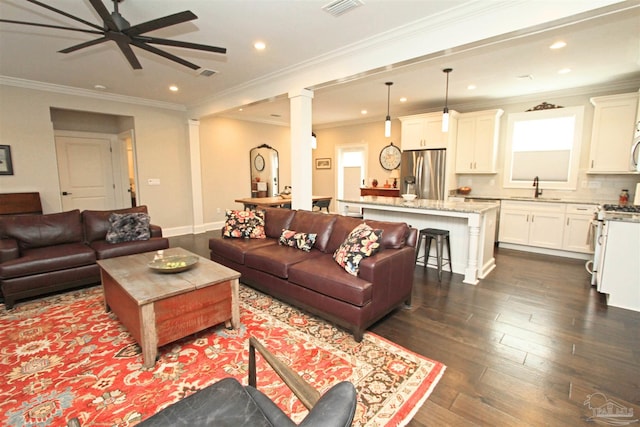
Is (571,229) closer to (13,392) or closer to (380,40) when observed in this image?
(380,40)

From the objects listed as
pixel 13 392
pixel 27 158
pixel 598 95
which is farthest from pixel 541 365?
pixel 27 158

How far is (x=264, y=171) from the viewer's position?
7977mm

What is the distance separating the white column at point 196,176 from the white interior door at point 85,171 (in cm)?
178

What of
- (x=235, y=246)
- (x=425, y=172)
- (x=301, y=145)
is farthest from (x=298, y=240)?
(x=425, y=172)

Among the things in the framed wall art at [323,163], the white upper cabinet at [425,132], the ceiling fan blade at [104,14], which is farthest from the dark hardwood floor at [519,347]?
the framed wall art at [323,163]

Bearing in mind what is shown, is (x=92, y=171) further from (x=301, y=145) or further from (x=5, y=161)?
(x=301, y=145)

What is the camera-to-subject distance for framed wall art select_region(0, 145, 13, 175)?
4.70 meters

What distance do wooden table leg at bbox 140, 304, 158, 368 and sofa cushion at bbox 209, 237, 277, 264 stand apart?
136 centimetres

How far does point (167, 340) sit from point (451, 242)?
3.53 metres

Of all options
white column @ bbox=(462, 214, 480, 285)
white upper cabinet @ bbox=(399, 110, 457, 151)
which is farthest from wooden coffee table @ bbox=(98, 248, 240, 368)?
white upper cabinet @ bbox=(399, 110, 457, 151)

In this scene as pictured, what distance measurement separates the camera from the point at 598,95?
4.80m

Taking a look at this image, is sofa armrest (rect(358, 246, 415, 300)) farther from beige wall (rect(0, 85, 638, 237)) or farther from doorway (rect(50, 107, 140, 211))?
doorway (rect(50, 107, 140, 211))

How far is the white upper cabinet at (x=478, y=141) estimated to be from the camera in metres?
5.55

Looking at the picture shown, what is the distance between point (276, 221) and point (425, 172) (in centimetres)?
359
